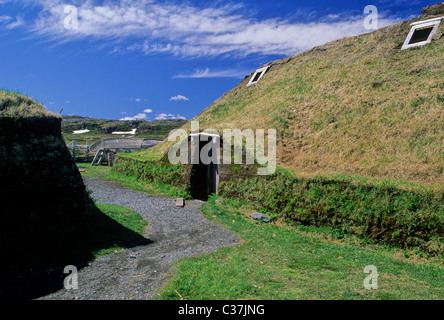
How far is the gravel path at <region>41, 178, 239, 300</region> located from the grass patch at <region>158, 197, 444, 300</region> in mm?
546

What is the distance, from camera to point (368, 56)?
22.5m

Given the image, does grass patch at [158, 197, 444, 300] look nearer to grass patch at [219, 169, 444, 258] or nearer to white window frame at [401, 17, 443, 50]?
grass patch at [219, 169, 444, 258]

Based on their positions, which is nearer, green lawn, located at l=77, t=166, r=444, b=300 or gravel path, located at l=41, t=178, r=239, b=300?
green lawn, located at l=77, t=166, r=444, b=300

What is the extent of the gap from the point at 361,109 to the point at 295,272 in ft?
42.8

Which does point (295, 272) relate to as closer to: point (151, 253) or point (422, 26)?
point (151, 253)

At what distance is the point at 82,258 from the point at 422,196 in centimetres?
1030

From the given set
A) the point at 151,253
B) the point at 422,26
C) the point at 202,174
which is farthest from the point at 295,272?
the point at 422,26

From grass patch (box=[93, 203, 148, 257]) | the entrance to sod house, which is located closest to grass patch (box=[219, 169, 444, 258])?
the entrance to sod house

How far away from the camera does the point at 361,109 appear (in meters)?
17.3

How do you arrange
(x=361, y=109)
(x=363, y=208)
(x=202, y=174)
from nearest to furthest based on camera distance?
(x=363, y=208) → (x=202, y=174) → (x=361, y=109)

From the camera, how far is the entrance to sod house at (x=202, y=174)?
16.3 m

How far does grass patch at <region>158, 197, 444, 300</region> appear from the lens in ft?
19.0

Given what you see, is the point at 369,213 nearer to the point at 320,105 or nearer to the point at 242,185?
the point at 242,185

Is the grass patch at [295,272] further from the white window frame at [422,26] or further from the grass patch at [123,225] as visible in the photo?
the white window frame at [422,26]
